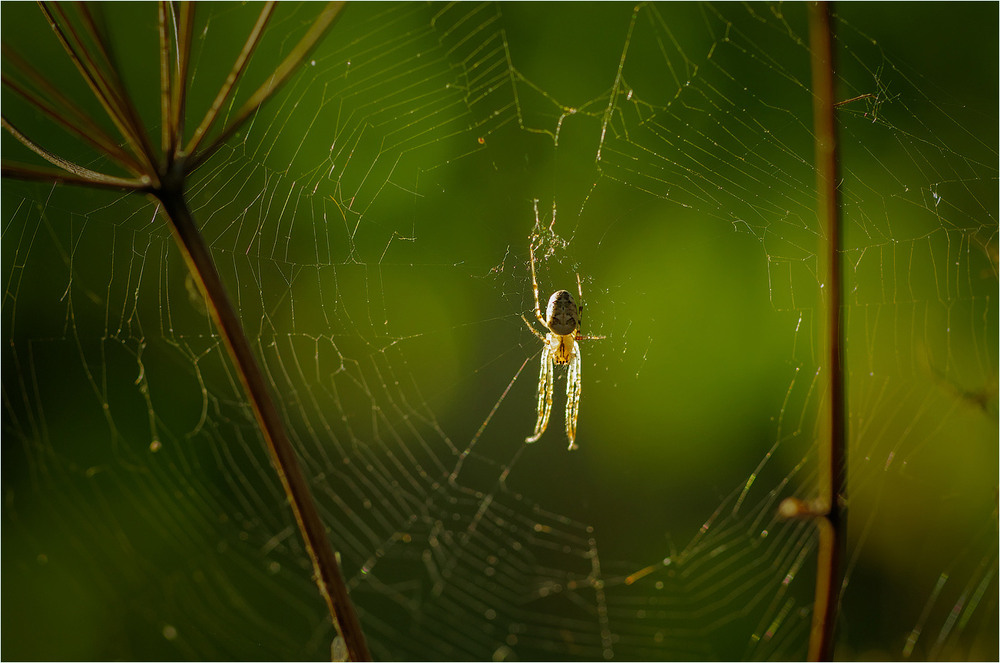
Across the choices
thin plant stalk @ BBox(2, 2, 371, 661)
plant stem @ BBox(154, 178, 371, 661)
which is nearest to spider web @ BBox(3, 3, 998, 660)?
thin plant stalk @ BBox(2, 2, 371, 661)

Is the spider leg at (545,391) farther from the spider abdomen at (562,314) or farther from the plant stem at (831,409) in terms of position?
the plant stem at (831,409)

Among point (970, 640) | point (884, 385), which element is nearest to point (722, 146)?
point (884, 385)

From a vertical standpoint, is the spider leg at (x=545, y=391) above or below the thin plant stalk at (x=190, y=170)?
below

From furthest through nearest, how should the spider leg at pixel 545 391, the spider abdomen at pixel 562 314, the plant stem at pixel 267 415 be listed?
the spider leg at pixel 545 391 < the spider abdomen at pixel 562 314 < the plant stem at pixel 267 415

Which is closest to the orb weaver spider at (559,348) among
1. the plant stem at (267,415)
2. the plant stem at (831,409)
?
the plant stem at (831,409)

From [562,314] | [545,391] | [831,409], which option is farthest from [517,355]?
[831,409]

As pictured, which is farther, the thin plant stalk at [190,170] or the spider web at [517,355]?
the spider web at [517,355]

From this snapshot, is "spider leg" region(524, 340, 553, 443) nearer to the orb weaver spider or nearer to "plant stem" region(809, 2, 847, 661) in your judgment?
the orb weaver spider
